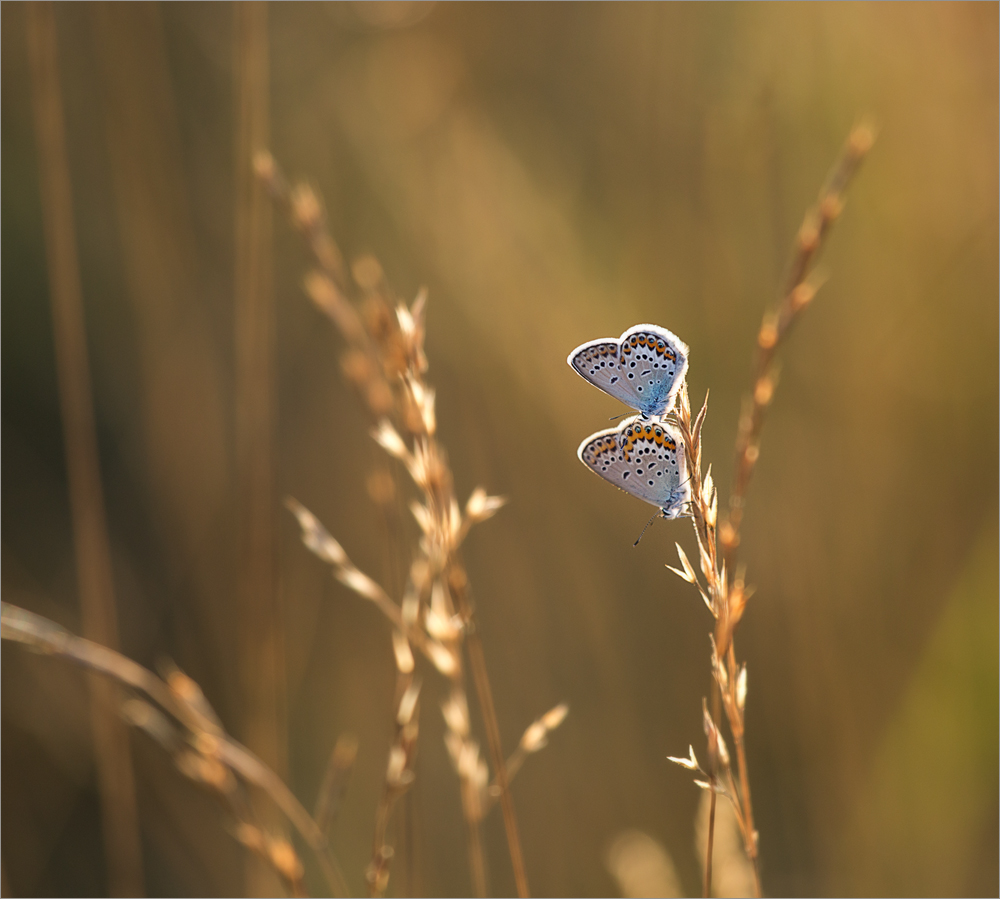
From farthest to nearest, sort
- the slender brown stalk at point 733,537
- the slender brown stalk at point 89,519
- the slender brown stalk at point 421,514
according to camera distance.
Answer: the slender brown stalk at point 89,519, the slender brown stalk at point 421,514, the slender brown stalk at point 733,537

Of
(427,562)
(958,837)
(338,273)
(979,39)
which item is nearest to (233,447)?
(338,273)

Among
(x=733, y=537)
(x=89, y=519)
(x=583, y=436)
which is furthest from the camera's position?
(x=583, y=436)

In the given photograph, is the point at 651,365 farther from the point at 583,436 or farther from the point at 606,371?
the point at 583,436

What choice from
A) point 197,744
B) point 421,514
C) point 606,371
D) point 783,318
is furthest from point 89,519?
point 783,318

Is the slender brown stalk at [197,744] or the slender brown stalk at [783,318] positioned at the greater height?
the slender brown stalk at [783,318]

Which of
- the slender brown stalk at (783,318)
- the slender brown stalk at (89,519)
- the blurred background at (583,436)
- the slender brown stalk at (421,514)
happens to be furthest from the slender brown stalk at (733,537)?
the slender brown stalk at (89,519)

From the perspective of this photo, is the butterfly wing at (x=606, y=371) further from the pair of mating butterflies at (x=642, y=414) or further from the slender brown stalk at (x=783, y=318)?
the slender brown stalk at (x=783, y=318)

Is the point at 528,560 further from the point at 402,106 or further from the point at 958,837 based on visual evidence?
the point at 402,106
